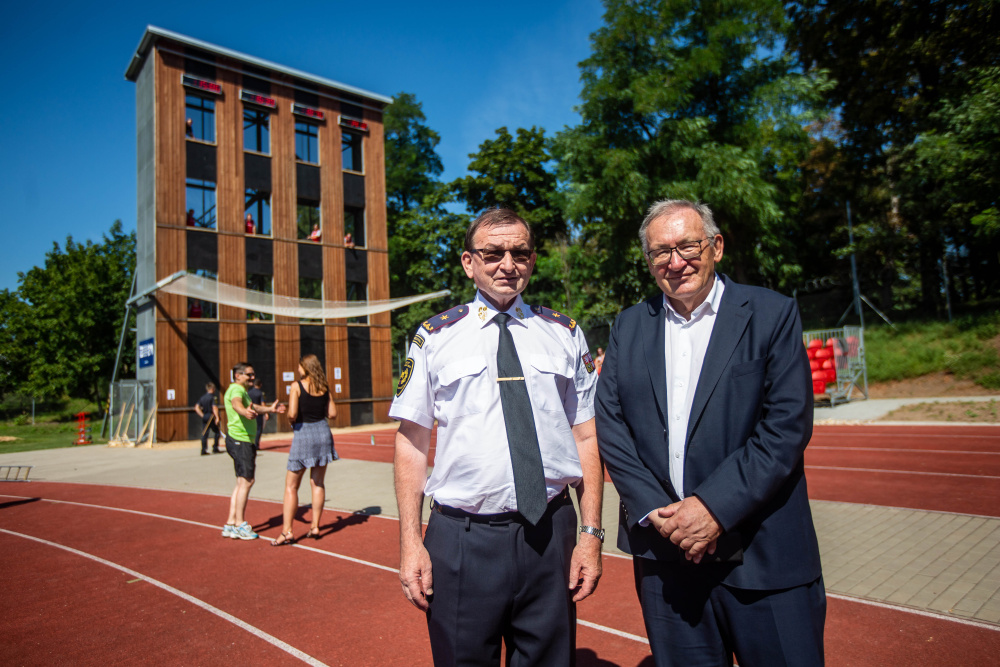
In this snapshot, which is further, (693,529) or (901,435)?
(901,435)

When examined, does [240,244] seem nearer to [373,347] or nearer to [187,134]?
[187,134]

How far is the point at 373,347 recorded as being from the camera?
86.8 ft

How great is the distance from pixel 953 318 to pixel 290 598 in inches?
1039

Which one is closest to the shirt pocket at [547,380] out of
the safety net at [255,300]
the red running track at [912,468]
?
the red running track at [912,468]

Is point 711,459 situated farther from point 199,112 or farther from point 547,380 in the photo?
point 199,112

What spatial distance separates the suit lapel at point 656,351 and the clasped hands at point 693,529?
34 centimetres

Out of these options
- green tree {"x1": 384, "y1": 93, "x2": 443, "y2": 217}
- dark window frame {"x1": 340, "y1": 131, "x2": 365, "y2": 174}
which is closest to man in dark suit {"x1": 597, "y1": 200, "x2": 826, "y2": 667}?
dark window frame {"x1": 340, "y1": 131, "x2": 365, "y2": 174}

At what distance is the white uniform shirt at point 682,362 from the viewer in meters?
2.23

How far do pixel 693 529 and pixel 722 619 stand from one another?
1.17 ft

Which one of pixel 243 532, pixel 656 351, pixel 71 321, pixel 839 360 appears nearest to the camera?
pixel 656 351

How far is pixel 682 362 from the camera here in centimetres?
231

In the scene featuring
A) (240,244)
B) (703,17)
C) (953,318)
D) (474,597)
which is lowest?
(474,597)

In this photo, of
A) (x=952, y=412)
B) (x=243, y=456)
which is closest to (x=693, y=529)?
(x=243, y=456)

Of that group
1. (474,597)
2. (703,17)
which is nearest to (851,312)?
(703,17)
